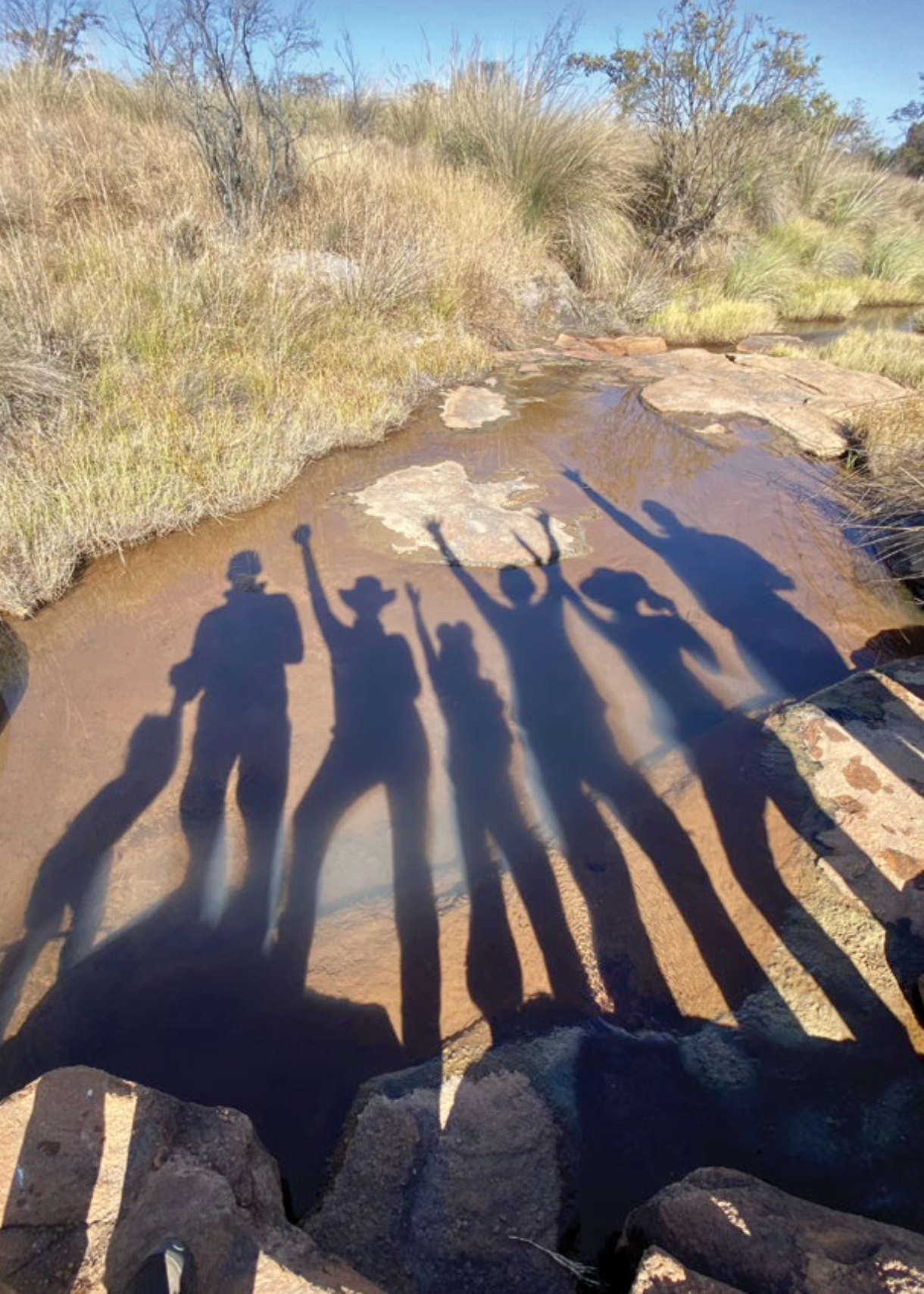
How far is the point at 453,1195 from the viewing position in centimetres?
136

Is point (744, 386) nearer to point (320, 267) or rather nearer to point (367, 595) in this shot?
point (320, 267)

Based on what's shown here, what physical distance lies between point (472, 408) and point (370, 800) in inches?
154

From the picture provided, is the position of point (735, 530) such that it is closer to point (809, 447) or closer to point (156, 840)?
point (809, 447)

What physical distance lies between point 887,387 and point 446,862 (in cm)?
577

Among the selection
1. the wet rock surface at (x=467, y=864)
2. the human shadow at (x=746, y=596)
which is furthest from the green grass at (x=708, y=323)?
the wet rock surface at (x=467, y=864)

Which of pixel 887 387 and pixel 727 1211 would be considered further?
pixel 887 387

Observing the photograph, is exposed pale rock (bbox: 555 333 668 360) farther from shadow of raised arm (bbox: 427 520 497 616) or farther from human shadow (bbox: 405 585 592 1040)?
human shadow (bbox: 405 585 592 1040)

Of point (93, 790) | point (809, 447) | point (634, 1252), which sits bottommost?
point (634, 1252)

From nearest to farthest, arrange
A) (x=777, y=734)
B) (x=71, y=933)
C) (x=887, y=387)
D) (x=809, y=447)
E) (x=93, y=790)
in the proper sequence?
1. (x=71, y=933)
2. (x=93, y=790)
3. (x=777, y=734)
4. (x=809, y=447)
5. (x=887, y=387)

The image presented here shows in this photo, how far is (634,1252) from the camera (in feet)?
3.84

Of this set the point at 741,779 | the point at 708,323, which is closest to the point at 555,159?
the point at 708,323

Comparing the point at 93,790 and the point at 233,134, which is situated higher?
the point at 233,134

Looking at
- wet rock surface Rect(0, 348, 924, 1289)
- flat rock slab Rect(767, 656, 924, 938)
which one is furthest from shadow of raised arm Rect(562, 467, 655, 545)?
flat rock slab Rect(767, 656, 924, 938)

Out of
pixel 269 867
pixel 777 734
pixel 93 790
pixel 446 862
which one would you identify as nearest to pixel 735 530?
pixel 777 734
